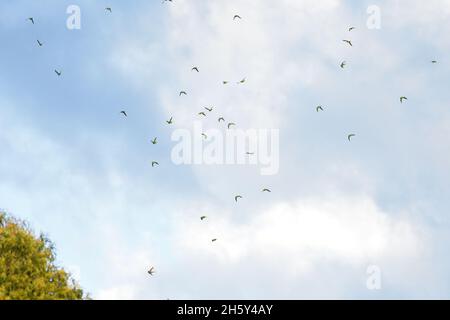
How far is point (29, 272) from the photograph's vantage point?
4281 centimetres

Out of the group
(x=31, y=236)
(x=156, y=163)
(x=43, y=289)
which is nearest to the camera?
(x=43, y=289)

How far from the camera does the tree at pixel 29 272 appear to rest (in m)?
41.4

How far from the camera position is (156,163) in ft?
158

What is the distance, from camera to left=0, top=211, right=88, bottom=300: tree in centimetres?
4144
